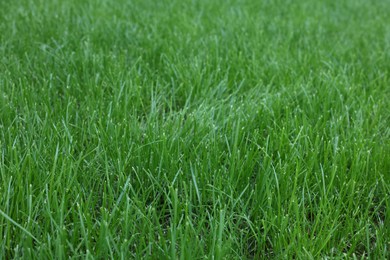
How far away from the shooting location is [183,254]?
1601 millimetres

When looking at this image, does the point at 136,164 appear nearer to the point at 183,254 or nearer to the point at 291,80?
the point at 183,254

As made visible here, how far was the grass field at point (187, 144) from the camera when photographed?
1.77 metres

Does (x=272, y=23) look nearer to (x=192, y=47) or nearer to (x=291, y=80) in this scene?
(x=192, y=47)

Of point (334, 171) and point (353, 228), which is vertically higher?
point (334, 171)

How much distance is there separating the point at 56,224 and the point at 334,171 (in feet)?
3.33

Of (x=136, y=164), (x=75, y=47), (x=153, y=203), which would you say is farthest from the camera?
(x=75, y=47)

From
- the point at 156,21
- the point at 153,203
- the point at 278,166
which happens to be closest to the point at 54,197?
the point at 153,203

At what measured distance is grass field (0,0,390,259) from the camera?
5.81ft

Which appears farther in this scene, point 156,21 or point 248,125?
point 156,21

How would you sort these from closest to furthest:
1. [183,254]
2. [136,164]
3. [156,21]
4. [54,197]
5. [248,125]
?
1. [183,254]
2. [54,197]
3. [136,164]
4. [248,125]
5. [156,21]

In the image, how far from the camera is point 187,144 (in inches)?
88.9

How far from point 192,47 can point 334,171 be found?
1.78 m

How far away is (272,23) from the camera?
432cm

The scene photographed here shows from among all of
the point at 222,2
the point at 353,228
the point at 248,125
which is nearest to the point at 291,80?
the point at 248,125
